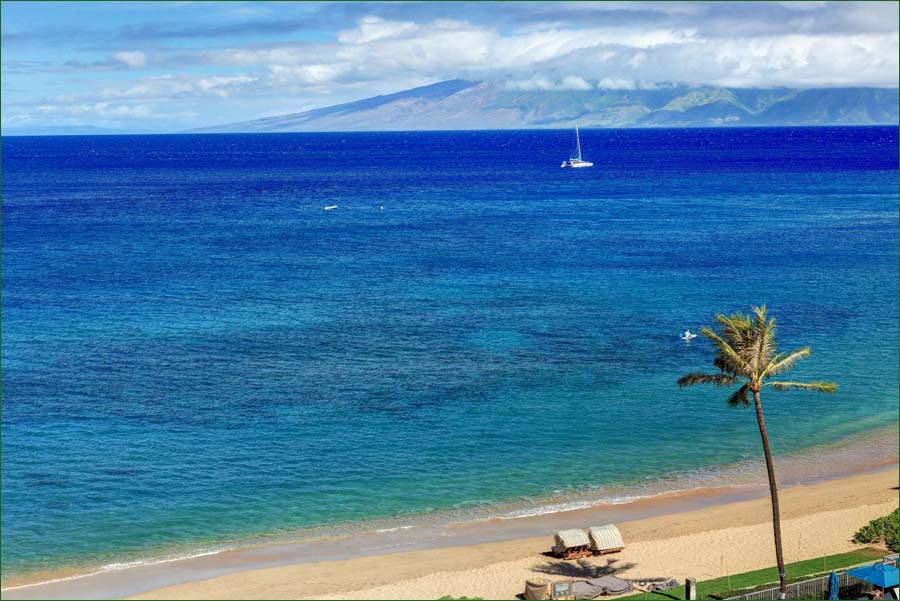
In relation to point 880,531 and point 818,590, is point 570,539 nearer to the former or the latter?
point 818,590

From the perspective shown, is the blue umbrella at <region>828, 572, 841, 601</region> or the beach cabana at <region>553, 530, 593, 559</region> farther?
the beach cabana at <region>553, 530, 593, 559</region>

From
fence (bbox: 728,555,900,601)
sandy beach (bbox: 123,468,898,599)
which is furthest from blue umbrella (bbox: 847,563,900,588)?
sandy beach (bbox: 123,468,898,599)

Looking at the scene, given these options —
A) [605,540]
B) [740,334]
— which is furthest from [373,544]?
[740,334]

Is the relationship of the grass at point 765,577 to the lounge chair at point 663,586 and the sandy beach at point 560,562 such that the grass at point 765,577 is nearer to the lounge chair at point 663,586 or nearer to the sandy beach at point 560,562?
the lounge chair at point 663,586

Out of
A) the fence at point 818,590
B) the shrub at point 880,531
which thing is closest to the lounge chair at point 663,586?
the fence at point 818,590

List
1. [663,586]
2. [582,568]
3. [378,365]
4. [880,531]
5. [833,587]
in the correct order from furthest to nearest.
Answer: [378,365] < [880,531] < [582,568] < [663,586] < [833,587]

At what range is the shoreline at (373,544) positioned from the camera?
41312 millimetres

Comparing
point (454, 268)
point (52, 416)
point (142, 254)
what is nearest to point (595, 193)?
A: point (454, 268)

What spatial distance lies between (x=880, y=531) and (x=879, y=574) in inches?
358

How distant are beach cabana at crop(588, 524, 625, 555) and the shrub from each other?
428 inches

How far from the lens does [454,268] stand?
101562 millimetres

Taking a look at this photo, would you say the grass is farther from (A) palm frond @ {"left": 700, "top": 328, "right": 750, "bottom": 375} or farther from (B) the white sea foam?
(B) the white sea foam

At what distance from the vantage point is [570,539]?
42906 mm

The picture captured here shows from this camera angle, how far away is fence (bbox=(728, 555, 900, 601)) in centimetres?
3516
